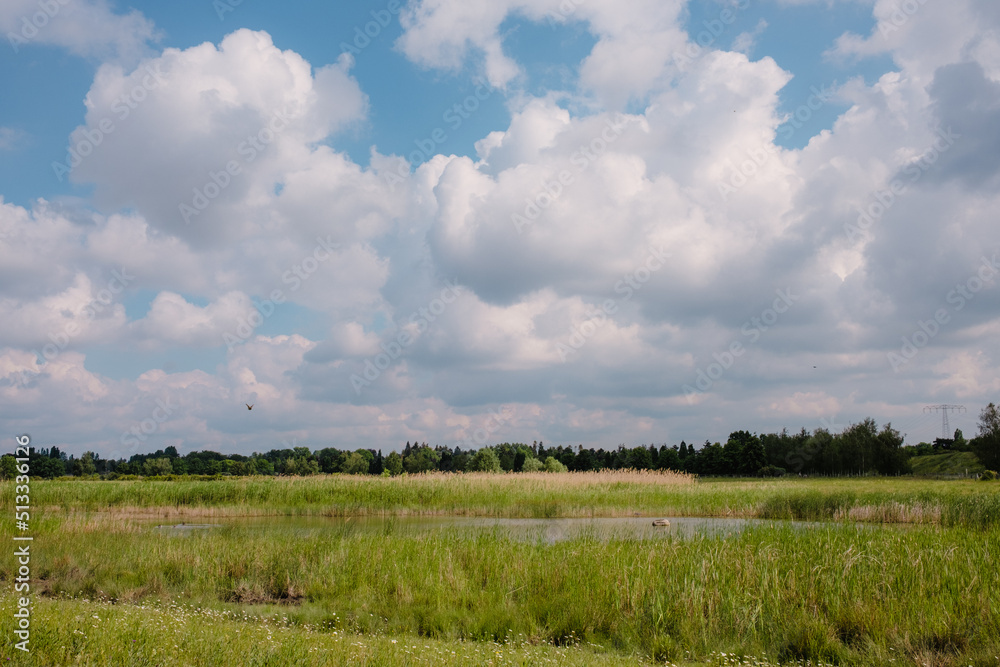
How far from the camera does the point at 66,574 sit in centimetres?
1203

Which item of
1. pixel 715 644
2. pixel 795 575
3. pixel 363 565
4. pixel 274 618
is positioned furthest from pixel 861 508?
pixel 274 618

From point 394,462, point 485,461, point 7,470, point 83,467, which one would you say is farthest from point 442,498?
point 394,462

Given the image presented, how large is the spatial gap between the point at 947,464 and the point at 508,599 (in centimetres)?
9250

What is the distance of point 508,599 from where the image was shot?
32.0 feet

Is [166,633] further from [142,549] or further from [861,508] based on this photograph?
[861,508]

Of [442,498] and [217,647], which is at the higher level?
[217,647]

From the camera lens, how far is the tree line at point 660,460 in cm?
6519

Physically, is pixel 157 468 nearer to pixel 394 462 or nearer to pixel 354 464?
pixel 354 464

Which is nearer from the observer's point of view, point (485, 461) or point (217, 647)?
point (217, 647)

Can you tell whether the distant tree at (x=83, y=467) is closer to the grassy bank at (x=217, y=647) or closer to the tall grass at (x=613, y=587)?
the tall grass at (x=613, y=587)

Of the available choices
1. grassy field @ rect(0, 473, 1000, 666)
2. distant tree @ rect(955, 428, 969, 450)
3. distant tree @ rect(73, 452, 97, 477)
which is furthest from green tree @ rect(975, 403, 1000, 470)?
distant tree @ rect(73, 452, 97, 477)

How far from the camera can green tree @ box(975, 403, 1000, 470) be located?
203 ft

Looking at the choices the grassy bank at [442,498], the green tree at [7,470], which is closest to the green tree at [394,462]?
the green tree at [7,470]

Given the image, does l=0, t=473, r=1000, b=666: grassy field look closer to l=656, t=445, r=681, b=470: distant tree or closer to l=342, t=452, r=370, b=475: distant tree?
l=342, t=452, r=370, b=475: distant tree
